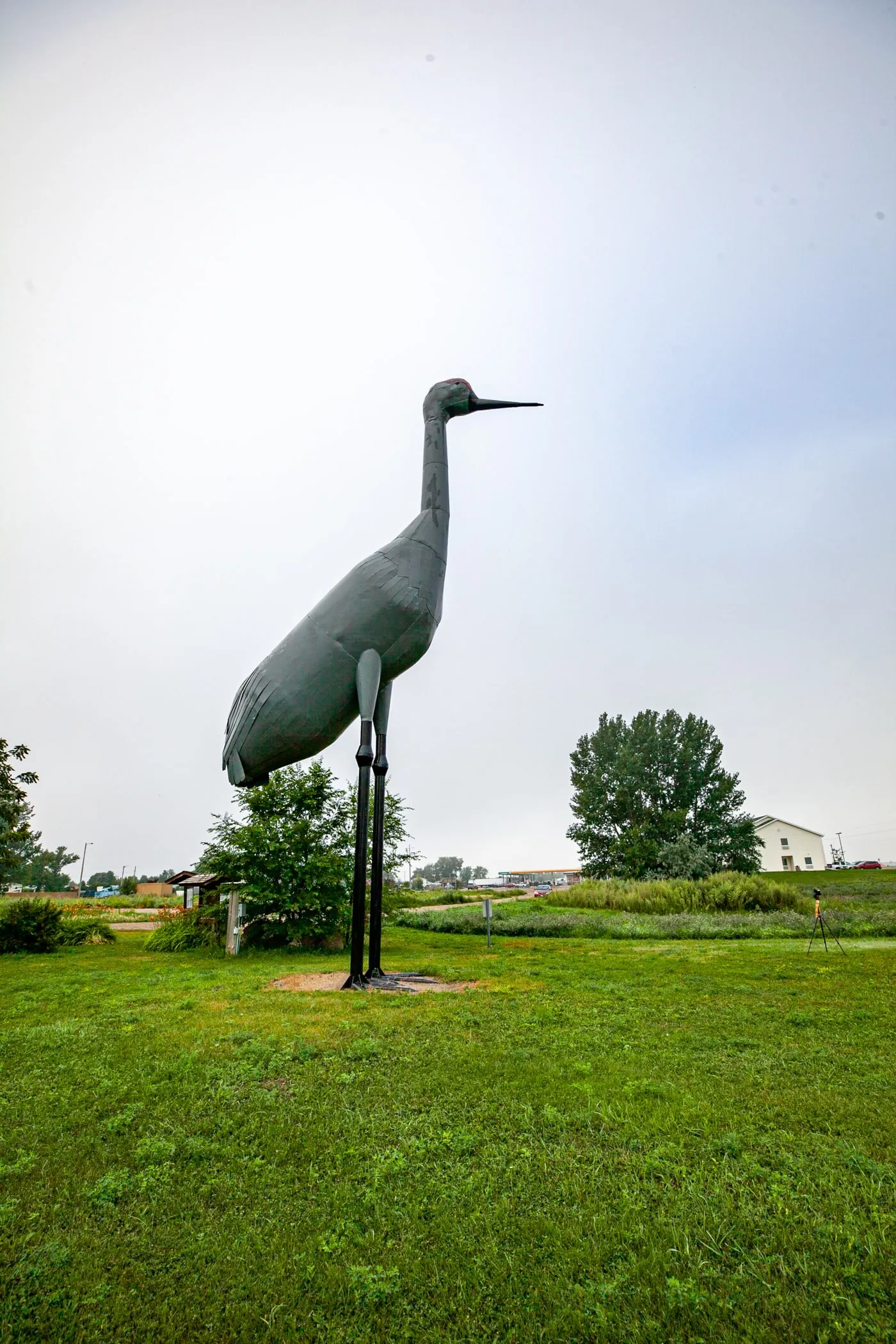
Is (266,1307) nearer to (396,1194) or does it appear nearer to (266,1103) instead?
(396,1194)

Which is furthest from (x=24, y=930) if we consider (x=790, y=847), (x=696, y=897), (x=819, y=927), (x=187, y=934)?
(x=790, y=847)

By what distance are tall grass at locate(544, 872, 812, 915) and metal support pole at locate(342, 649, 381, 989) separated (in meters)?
18.8

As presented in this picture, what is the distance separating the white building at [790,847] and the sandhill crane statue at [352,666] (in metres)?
67.1

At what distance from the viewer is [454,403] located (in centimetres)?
951

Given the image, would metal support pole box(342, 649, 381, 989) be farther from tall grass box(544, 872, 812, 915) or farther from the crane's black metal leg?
tall grass box(544, 872, 812, 915)

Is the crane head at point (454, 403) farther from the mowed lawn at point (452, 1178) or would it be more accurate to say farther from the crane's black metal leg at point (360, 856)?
the mowed lawn at point (452, 1178)

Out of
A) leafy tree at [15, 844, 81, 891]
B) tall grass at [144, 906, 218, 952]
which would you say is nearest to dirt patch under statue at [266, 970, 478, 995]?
tall grass at [144, 906, 218, 952]

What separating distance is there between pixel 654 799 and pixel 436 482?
3709 centimetres

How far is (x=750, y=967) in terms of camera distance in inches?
416

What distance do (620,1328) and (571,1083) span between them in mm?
2445

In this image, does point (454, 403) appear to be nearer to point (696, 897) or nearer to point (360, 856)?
point (360, 856)

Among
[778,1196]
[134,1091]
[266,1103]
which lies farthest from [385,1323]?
[134,1091]

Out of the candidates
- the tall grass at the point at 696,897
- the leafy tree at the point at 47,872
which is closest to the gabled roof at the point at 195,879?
the tall grass at the point at 696,897

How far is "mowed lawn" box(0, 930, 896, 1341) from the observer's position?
2521 mm
